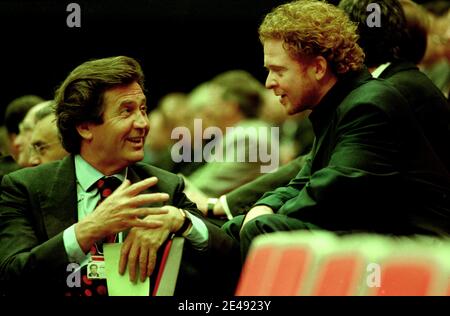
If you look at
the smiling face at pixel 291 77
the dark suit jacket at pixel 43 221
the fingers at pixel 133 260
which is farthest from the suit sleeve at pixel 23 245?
the smiling face at pixel 291 77

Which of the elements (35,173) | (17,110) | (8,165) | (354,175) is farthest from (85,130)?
(17,110)

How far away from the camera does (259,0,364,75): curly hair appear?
3.25 m

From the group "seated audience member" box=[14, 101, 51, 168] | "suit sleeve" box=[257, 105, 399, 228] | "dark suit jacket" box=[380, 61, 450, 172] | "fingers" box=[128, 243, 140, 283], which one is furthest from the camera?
"seated audience member" box=[14, 101, 51, 168]

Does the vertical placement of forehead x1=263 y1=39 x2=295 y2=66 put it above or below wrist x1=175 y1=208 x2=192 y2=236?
above

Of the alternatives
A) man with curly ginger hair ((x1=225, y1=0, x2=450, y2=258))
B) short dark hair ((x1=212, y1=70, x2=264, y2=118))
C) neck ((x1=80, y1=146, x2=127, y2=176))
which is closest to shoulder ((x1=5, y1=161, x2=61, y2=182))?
neck ((x1=80, y1=146, x2=127, y2=176))

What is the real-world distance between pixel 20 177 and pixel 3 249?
274 millimetres

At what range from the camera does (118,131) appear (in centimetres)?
334

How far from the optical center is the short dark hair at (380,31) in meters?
3.66

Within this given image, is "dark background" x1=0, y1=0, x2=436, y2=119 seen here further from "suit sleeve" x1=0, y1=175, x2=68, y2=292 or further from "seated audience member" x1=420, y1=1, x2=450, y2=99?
"suit sleeve" x1=0, y1=175, x2=68, y2=292

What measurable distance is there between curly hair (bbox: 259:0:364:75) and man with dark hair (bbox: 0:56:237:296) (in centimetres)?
56

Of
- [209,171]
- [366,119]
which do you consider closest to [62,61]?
[209,171]

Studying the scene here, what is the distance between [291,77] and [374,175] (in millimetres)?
528

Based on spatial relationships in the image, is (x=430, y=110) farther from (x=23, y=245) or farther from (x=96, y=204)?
(x=23, y=245)

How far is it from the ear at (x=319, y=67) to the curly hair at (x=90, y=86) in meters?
0.66
